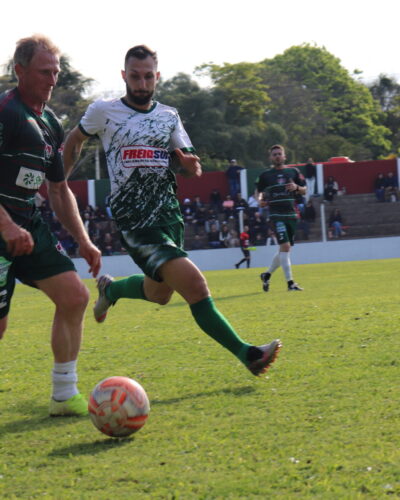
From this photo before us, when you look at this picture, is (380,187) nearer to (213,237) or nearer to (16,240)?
(213,237)

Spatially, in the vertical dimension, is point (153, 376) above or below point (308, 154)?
below

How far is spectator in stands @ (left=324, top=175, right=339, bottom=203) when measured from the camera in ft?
121

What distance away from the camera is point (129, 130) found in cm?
593

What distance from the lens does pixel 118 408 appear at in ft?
14.5

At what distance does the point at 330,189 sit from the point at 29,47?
33.1 metres

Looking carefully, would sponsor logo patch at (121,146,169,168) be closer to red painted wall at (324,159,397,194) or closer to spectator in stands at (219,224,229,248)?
spectator in stands at (219,224,229,248)

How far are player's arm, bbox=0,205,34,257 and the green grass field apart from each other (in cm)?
100

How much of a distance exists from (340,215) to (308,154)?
46.1 m

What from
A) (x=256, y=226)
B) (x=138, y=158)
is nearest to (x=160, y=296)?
(x=138, y=158)

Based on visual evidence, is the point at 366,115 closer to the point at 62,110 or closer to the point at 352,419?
the point at 62,110

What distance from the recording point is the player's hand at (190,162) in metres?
5.82

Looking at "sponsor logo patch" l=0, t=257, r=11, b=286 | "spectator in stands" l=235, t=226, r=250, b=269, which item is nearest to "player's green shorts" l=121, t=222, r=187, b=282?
"sponsor logo patch" l=0, t=257, r=11, b=286

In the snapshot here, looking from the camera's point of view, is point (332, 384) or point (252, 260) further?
point (252, 260)

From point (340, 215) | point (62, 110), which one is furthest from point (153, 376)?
point (62, 110)
